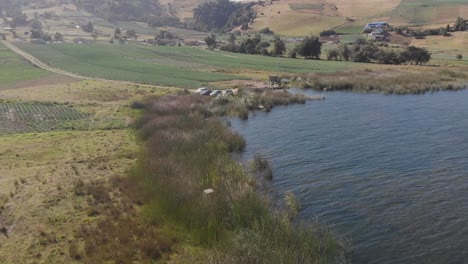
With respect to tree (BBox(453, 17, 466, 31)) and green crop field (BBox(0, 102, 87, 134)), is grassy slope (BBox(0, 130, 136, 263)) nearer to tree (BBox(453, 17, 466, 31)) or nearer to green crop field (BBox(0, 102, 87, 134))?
green crop field (BBox(0, 102, 87, 134))

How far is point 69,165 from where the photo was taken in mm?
43219

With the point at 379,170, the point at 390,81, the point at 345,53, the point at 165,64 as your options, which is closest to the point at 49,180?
the point at 379,170

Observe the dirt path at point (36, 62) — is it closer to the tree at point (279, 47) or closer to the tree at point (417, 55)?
the tree at point (279, 47)

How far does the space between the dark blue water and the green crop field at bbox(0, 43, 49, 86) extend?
61175mm

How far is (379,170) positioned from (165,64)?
9256 centimetres

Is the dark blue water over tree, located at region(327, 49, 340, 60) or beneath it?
beneath

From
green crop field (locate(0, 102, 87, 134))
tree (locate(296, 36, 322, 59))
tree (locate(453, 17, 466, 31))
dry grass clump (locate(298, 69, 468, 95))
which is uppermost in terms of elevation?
tree (locate(453, 17, 466, 31))

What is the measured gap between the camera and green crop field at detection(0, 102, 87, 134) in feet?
193

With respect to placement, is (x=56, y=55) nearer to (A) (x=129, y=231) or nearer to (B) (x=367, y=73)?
(B) (x=367, y=73)

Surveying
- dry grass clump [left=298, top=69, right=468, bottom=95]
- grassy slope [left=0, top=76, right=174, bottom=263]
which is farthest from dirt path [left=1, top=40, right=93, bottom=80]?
dry grass clump [left=298, top=69, right=468, bottom=95]

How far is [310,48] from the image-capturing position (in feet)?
441

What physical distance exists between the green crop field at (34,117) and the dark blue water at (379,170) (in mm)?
24920

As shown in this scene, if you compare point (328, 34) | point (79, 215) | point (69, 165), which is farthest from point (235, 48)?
point (79, 215)

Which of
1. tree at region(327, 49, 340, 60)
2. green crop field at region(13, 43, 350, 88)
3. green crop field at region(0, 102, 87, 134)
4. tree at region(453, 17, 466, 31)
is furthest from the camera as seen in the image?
tree at region(453, 17, 466, 31)
